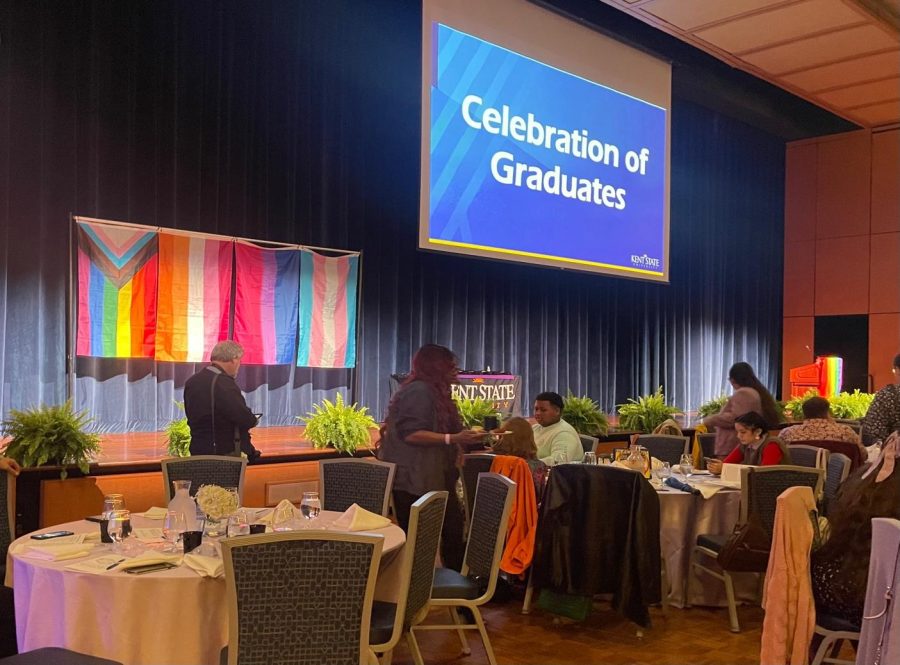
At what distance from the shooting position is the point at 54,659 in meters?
2.58

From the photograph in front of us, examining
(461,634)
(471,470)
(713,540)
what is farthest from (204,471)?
(713,540)

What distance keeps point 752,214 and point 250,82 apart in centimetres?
950

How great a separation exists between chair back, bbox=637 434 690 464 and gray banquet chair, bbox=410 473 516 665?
295 cm

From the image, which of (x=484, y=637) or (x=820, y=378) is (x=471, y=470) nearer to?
(x=484, y=637)

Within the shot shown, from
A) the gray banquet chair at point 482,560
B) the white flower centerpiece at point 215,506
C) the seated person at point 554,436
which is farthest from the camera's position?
the seated person at point 554,436

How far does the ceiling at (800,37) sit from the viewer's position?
883 cm

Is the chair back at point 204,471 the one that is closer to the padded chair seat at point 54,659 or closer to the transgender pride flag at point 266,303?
the padded chair seat at point 54,659

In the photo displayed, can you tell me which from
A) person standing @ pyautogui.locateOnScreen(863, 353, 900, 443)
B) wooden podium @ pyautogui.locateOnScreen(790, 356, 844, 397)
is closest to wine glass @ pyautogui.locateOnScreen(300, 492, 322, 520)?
person standing @ pyautogui.locateOnScreen(863, 353, 900, 443)

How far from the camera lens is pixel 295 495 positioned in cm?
621

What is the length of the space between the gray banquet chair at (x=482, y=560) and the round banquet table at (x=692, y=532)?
4.81 ft

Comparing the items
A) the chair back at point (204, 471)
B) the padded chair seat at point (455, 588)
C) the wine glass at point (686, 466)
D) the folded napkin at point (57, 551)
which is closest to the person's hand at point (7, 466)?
the chair back at point (204, 471)

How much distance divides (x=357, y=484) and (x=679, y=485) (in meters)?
1.81

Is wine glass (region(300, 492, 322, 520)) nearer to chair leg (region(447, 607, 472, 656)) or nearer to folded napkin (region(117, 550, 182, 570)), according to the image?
folded napkin (region(117, 550, 182, 570))

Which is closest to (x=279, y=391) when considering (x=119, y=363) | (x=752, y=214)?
(x=119, y=363)
